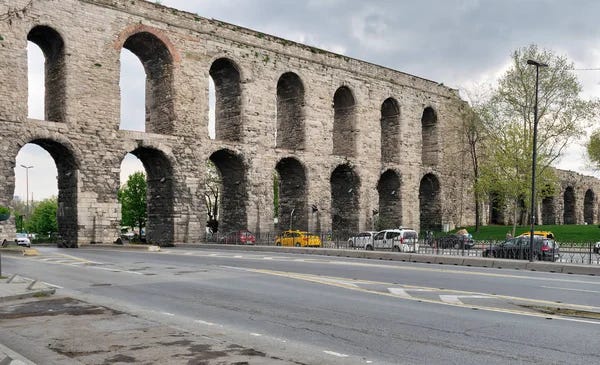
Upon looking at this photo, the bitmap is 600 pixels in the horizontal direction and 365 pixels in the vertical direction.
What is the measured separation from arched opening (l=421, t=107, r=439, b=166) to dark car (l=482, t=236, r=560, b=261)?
28028mm

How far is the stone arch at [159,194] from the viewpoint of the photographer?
3891 centimetres

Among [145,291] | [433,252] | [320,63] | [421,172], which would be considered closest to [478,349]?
[145,291]

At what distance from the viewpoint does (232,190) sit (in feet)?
143

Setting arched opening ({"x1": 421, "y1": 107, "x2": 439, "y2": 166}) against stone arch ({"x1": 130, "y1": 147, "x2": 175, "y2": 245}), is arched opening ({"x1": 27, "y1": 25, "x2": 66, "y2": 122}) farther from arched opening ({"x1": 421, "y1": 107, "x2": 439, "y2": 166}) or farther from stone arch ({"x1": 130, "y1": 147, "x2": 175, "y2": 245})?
arched opening ({"x1": 421, "y1": 107, "x2": 439, "y2": 166})

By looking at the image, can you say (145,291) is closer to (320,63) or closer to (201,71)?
(201,71)

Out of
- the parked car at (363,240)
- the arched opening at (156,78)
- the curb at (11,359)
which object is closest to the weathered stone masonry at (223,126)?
the arched opening at (156,78)

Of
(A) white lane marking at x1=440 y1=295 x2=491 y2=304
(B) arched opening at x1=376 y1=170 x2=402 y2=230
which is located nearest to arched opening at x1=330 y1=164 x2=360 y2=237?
(B) arched opening at x1=376 y1=170 x2=402 y2=230

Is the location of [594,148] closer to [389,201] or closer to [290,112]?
[389,201]

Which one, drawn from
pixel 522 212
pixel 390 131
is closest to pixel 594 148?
pixel 522 212

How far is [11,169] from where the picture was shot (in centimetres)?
3216

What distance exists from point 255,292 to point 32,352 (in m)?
6.45

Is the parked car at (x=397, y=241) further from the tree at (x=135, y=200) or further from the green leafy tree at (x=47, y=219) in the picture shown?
the green leafy tree at (x=47, y=219)

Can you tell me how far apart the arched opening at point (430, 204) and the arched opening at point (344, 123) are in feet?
35.5

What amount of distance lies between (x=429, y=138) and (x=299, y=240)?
23.5 meters
